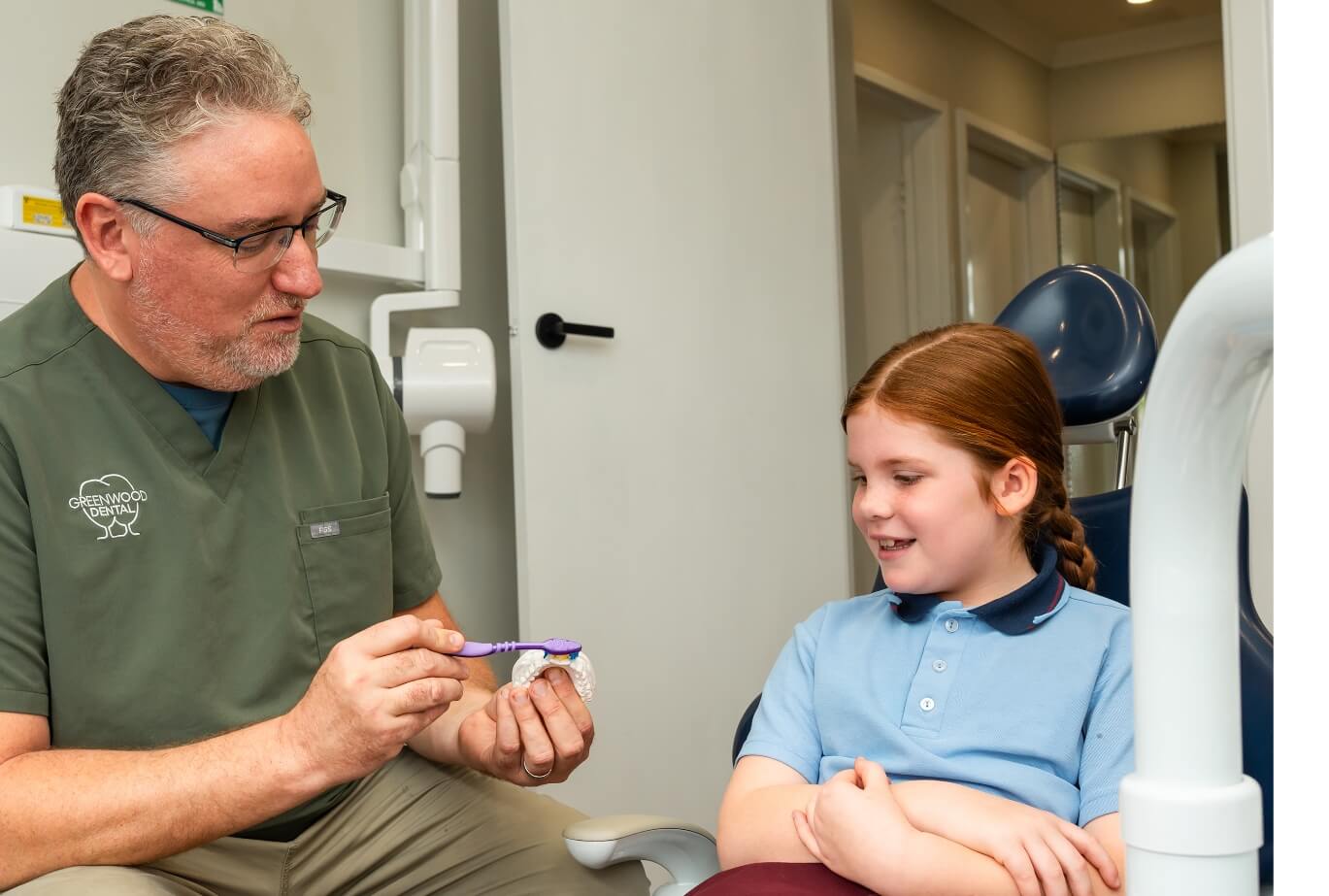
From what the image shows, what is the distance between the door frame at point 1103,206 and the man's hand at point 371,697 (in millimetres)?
4774

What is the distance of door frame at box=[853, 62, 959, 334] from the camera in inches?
180

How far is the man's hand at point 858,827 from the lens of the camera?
0.96 m

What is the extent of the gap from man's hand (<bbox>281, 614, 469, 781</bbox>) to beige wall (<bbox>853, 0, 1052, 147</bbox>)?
3617 millimetres

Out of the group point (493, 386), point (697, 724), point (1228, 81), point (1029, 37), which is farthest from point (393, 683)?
point (1029, 37)

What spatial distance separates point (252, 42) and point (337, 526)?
0.54 meters

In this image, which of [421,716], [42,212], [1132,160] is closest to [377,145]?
[42,212]

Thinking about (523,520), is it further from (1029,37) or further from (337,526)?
(1029,37)

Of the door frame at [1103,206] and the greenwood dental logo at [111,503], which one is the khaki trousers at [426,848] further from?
the door frame at [1103,206]

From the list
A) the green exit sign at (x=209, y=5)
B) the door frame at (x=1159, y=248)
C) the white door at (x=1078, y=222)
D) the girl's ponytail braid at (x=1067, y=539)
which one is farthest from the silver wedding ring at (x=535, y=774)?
the white door at (x=1078, y=222)

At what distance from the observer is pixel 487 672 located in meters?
1.56

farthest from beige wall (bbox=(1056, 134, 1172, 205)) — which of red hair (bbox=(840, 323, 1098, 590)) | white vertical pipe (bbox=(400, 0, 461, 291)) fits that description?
red hair (bbox=(840, 323, 1098, 590))

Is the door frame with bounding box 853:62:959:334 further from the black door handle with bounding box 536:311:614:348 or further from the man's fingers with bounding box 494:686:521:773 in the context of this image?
the man's fingers with bounding box 494:686:521:773

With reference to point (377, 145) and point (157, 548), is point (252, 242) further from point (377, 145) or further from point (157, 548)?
point (377, 145)

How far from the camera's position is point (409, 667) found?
1.07 m
